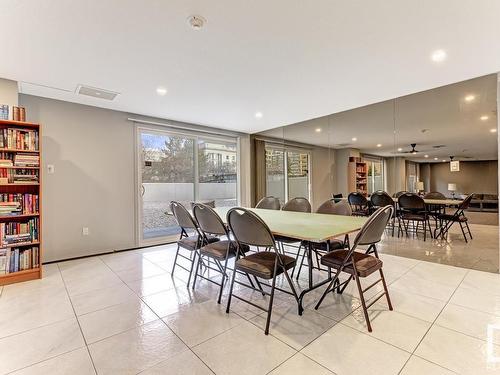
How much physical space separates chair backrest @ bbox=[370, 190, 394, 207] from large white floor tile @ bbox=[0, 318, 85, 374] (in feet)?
13.8

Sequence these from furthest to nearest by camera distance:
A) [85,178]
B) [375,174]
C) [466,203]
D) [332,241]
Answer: [375,174] → [85,178] → [466,203] → [332,241]

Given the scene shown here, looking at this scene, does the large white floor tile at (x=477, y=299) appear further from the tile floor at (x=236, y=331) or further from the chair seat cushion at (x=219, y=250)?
the chair seat cushion at (x=219, y=250)

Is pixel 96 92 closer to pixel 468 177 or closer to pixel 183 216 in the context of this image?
pixel 183 216

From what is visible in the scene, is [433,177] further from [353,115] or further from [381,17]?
[381,17]

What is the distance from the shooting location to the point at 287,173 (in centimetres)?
595

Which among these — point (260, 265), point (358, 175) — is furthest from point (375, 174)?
point (260, 265)

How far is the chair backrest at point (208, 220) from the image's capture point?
7.54ft

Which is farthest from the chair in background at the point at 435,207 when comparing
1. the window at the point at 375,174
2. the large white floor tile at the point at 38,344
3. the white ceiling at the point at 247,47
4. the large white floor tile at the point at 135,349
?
the large white floor tile at the point at 38,344

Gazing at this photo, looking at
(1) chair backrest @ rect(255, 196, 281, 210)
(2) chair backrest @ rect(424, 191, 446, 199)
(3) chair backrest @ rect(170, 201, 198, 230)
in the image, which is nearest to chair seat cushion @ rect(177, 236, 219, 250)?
(3) chair backrest @ rect(170, 201, 198, 230)

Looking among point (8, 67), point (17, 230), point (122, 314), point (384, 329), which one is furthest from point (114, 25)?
point (384, 329)

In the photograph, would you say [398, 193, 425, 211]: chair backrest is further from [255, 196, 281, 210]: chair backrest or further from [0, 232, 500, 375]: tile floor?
[255, 196, 281, 210]: chair backrest

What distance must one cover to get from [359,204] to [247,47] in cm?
330

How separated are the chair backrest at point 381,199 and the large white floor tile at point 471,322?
2054mm

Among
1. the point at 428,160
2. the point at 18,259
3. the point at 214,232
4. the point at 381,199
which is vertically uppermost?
the point at 428,160
